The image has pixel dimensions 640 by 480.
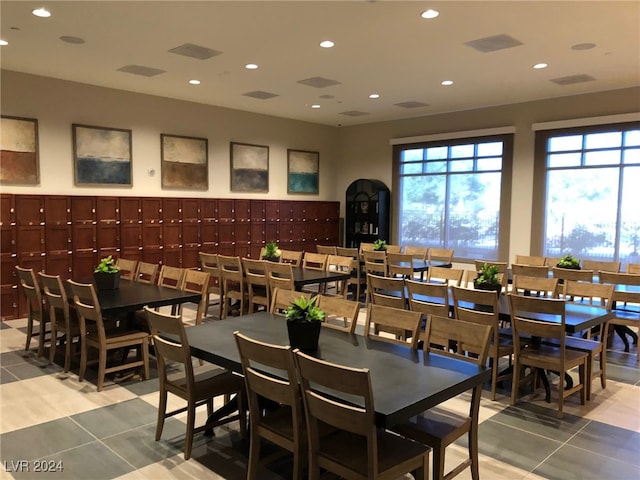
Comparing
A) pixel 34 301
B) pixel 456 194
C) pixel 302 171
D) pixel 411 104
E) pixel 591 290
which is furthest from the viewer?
pixel 302 171

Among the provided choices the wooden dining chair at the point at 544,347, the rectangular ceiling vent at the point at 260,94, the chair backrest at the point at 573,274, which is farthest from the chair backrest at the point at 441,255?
the rectangular ceiling vent at the point at 260,94

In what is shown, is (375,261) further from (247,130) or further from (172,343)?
(172,343)

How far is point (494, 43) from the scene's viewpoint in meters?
5.62

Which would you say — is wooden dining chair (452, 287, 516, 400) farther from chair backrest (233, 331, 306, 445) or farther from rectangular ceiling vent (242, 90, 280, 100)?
rectangular ceiling vent (242, 90, 280, 100)

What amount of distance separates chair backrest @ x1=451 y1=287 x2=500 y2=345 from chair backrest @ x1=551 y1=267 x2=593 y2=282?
71.6 inches

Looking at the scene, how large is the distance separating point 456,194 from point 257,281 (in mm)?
5836

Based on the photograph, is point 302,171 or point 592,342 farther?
point 302,171

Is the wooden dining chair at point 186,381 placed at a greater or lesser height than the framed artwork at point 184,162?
lesser

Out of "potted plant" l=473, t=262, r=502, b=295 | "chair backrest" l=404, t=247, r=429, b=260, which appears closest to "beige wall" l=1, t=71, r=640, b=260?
"chair backrest" l=404, t=247, r=429, b=260

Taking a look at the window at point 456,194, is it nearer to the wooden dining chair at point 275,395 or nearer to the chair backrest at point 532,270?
the chair backrest at point 532,270

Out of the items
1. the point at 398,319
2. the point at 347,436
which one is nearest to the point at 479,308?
the point at 398,319

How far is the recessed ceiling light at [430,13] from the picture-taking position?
15.5ft

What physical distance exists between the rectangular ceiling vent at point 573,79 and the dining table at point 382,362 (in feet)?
19.7

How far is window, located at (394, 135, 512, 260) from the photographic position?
9.48m
